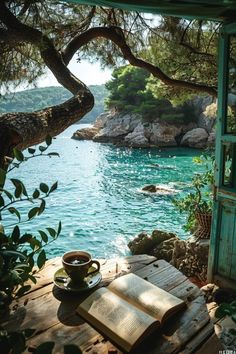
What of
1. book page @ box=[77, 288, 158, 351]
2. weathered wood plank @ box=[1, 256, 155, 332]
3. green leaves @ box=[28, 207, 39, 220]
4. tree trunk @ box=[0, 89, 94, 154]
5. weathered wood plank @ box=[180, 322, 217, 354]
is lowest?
weathered wood plank @ box=[180, 322, 217, 354]

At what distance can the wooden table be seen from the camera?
118cm

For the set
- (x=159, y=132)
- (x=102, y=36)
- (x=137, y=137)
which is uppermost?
(x=102, y=36)

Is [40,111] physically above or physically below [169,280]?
above

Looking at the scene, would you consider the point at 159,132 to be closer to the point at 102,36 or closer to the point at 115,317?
the point at 102,36

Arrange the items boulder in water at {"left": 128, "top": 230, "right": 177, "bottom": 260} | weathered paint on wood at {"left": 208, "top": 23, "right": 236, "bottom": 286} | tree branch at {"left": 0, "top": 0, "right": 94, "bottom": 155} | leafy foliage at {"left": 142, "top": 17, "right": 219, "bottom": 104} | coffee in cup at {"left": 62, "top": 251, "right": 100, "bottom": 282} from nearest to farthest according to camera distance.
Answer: coffee in cup at {"left": 62, "top": 251, "right": 100, "bottom": 282}
tree branch at {"left": 0, "top": 0, "right": 94, "bottom": 155}
weathered paint on wood at {"left": 208, "top": 23, "right": 236, "bottom": 286}
leafy foliage at {"left": 142, "top": 17, "right": 219, "bottom": 104}
boulder in water at {"left": 128, "top": 230, "right": 177, "bottom": 260}

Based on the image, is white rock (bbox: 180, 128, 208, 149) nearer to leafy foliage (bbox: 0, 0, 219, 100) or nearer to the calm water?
the calm water

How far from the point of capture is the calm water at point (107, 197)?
7988mm

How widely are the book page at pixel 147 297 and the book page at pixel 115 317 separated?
44mm

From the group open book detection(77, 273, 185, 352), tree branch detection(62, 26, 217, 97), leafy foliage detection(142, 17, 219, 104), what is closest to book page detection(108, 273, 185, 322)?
open book detection(77, 273, 185, 352)

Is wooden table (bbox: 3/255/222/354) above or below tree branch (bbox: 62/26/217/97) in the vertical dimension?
below

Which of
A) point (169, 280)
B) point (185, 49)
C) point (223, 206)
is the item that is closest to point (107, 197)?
point (185, 49)

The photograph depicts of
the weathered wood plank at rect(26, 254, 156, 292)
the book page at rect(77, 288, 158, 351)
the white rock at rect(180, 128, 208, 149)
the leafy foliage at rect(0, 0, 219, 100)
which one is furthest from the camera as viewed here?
the white rock at rect(180, 128, 208, 149)

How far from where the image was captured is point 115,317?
4.09 feet

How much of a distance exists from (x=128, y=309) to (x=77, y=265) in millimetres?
350
